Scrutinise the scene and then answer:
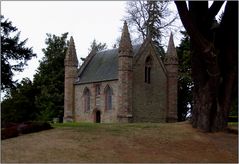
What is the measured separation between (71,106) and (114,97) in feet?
26.1

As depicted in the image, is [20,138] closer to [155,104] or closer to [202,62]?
[202,62]

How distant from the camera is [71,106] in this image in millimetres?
58938

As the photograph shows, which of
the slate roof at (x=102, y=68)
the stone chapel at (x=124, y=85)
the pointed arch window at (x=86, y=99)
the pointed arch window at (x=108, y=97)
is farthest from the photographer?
the pointed arch window at (x=86, y=99)

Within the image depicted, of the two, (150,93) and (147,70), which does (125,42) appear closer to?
(147,70)

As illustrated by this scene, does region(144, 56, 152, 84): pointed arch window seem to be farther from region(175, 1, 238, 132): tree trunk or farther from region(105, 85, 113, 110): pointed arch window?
region(175, 1, 238, 132): tree trunk

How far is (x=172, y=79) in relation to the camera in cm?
5669

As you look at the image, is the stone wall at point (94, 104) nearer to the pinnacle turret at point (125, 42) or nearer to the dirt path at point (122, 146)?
the pinnacle turret at point (125, 42)

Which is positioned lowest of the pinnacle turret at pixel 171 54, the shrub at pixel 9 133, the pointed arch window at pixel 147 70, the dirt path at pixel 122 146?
the dirt path at pixel 122 146

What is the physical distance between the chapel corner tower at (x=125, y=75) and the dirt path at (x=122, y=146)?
26639 mm

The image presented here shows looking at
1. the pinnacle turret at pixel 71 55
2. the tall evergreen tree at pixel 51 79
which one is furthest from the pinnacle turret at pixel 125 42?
the tall evergreen tree at pixel 51 79

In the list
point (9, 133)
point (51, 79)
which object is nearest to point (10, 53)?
point (9, 133)

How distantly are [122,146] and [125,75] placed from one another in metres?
32.0

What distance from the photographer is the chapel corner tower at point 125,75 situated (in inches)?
2029

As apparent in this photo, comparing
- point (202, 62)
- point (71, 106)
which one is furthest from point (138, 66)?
point (202, 62)
